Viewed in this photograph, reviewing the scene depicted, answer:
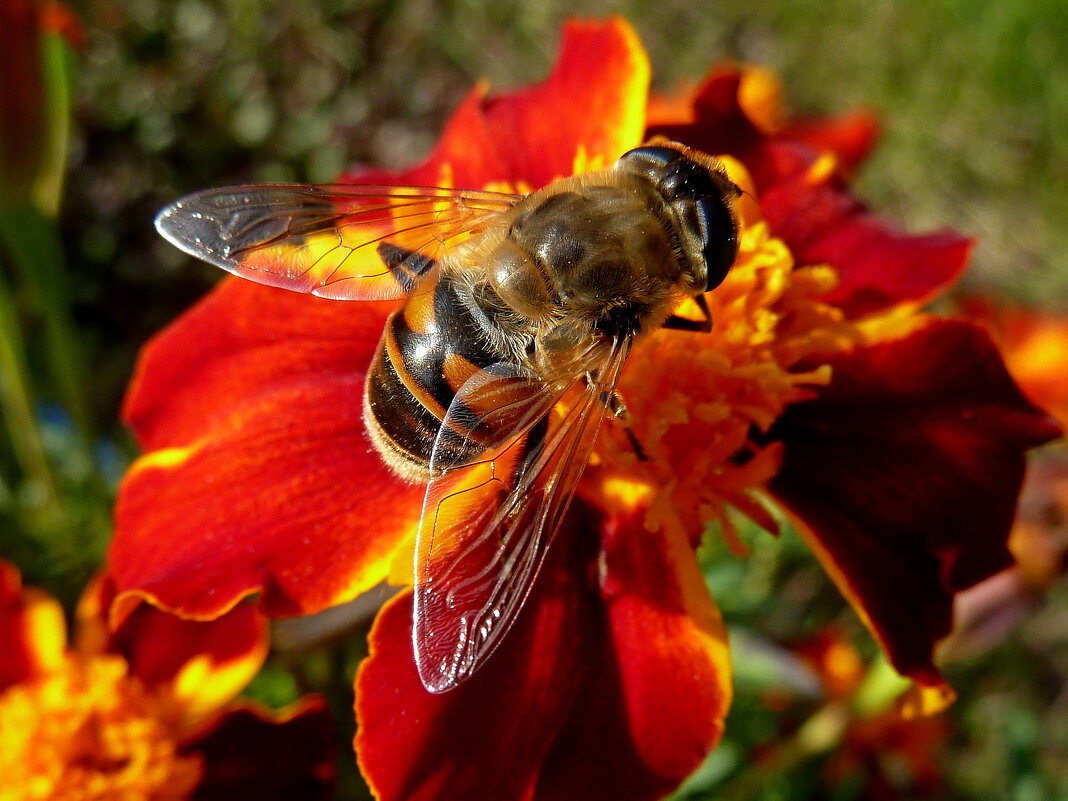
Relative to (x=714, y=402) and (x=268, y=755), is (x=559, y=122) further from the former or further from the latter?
(x=268, y=755)

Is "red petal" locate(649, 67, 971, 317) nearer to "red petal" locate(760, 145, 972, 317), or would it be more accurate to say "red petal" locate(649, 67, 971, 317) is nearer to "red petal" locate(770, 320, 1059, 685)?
"red petal" locate(760, 145, 972, 317)

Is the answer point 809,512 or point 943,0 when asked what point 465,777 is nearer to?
point 809,512

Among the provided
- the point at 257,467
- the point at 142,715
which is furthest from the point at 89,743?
the point at 257,467

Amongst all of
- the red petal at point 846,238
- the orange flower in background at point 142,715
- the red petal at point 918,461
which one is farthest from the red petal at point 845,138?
the orange flower in background at point 142,715

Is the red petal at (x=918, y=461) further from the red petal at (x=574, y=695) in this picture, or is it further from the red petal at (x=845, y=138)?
the red petal at (x=845, y=138)

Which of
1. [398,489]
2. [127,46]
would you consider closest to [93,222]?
[127,46]

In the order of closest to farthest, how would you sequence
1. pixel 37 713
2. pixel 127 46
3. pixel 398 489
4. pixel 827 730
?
pixel 398 489
pixel 37 713
pixel 827 730
pixel 127 46

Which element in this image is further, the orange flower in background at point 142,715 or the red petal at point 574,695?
the orange flower in background at point 142,715
